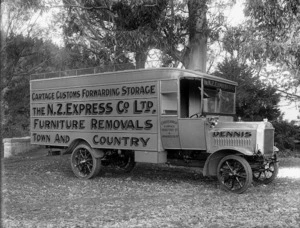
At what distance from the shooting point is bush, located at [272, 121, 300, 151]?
16.7 m

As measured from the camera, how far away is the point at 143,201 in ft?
25.6

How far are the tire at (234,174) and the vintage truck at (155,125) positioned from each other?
2 cm

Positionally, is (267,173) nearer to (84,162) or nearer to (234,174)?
(234,174)

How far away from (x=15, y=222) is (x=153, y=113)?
4.17 metres

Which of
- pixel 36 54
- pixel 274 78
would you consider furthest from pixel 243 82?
pixel 36 54

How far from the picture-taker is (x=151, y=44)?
13656mm

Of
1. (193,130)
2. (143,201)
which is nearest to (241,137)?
(193,130)

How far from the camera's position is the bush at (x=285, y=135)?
657 inches

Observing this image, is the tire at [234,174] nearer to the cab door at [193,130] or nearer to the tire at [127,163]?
the cab door at [193,130]

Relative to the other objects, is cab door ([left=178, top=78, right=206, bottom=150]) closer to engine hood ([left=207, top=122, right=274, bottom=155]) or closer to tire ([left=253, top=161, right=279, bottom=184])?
engine hood ([left=207, top=122, right=274, bottom=155])

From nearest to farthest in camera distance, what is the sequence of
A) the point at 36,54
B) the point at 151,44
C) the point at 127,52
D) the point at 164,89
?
1. the point at 164,89
2. the point at 151,44
3. the point at 127,52
4. the point at 36,54

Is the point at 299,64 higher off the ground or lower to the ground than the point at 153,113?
higher

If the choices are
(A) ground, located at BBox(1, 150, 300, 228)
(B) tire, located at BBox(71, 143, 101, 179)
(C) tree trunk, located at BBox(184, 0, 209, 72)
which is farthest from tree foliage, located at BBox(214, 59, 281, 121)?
(B) tire, located at BBox(71, 143, 101, 179)

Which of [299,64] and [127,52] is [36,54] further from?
[299,64]
